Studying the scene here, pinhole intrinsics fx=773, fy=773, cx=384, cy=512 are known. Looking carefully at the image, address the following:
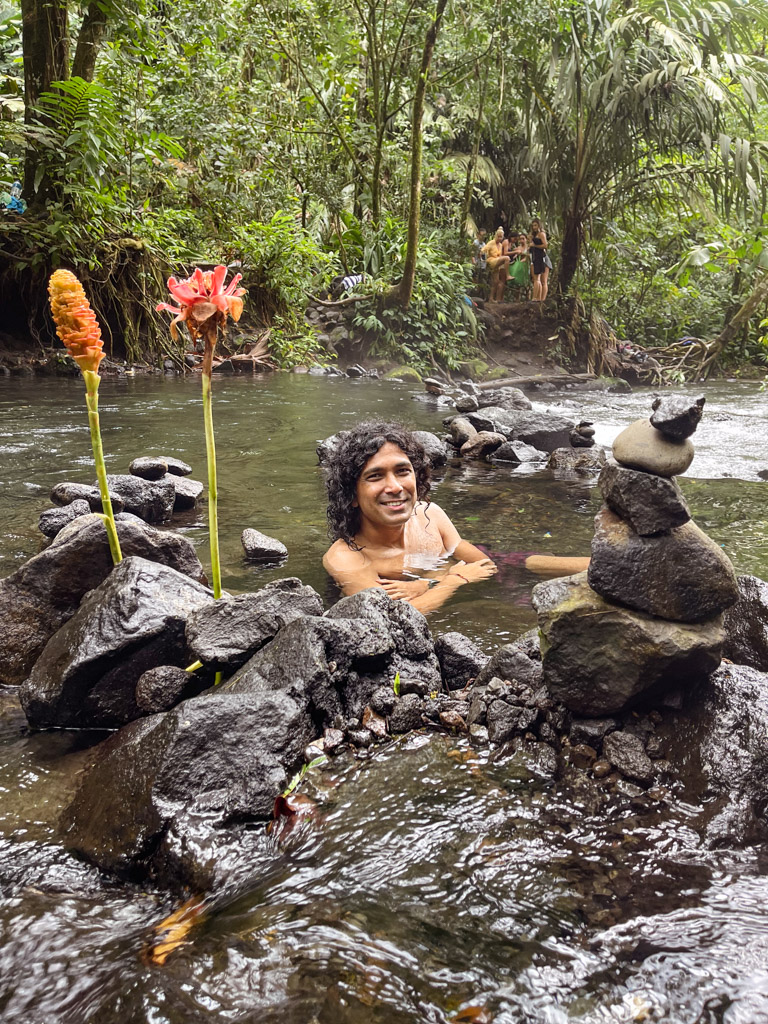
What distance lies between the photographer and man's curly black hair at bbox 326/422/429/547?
13.8 ft

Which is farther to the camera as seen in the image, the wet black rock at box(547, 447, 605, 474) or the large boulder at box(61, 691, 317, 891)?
the wet black rock at box(547, 447, 605, 474)

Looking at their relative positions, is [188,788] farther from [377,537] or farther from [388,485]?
[377,537]

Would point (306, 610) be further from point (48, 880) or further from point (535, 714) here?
point (48, 880)

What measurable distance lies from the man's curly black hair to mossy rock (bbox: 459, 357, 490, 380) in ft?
38.5

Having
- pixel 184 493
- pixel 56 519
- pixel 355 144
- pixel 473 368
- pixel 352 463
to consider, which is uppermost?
pixel 355 144

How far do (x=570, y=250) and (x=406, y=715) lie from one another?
16.3 meters

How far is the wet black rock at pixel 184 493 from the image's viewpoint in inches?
218

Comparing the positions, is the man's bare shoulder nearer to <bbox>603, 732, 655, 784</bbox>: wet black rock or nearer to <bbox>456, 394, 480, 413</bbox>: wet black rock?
<bbox>603, 732, 655, 784</bbox>: wet black rock

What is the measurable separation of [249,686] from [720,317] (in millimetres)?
21084

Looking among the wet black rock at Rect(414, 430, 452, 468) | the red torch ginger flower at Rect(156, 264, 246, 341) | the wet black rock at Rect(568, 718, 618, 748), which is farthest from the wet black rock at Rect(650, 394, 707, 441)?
the wet black rock at Rect(414, 430, 452, 468)

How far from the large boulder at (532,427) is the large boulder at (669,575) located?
576 cm

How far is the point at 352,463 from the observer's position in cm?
422

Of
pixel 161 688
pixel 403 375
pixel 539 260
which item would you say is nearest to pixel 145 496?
pixel 161 688

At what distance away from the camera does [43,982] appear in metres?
1.57
